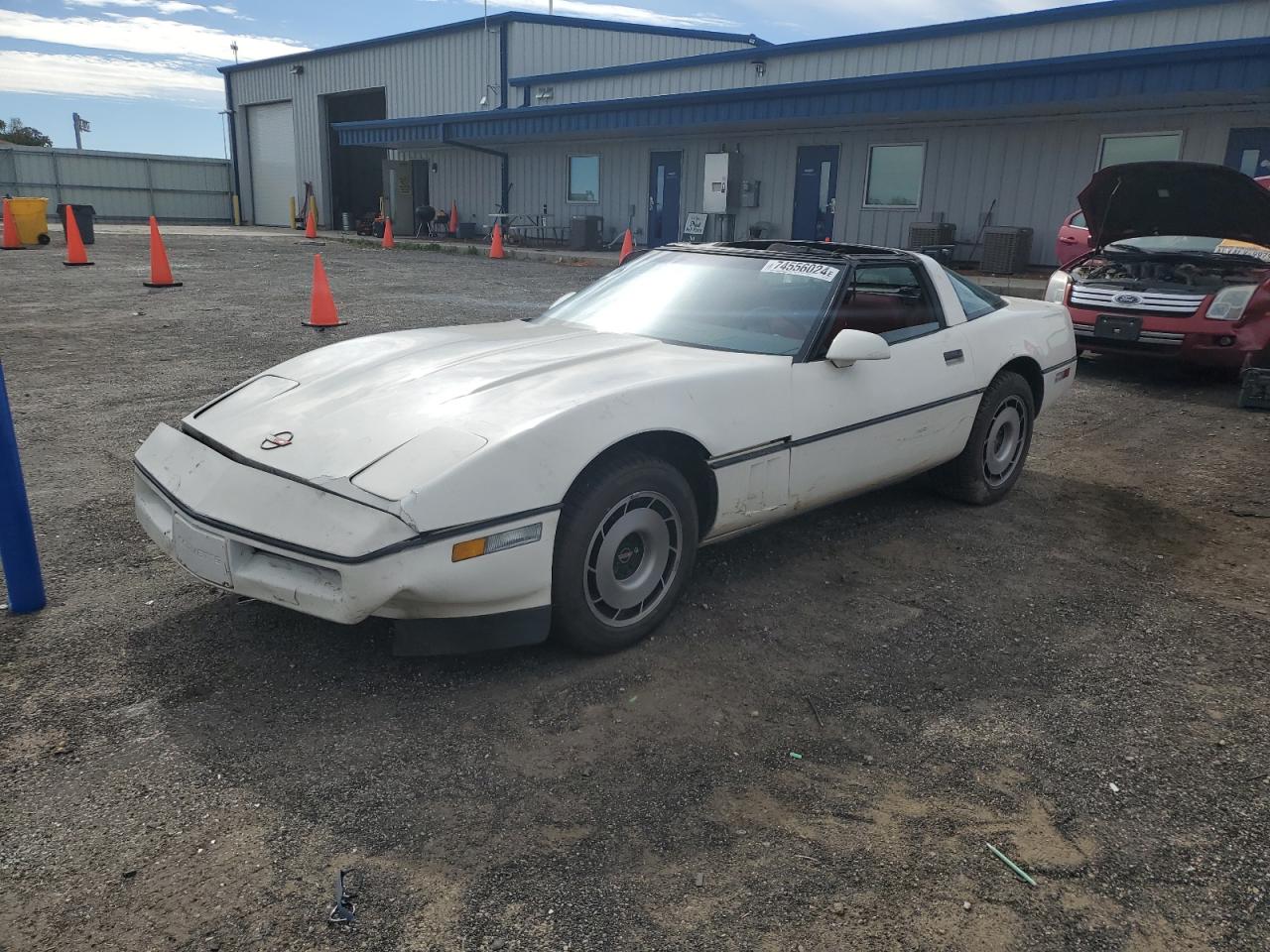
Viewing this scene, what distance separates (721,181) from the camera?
67.4 ft

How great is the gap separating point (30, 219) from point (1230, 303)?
22.0 m

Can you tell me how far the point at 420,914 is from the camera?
2.03m

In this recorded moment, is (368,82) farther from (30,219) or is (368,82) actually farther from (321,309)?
(321,309)

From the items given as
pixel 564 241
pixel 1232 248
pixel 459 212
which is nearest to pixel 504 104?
pixel 459 212

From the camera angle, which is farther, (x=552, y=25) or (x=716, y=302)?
(x=552, y=25)

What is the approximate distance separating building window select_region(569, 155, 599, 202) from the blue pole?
22887 mm

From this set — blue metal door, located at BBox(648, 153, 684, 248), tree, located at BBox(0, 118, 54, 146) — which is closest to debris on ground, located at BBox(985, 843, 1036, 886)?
blue metal door, located at BBox(648, 153, 684, 248)

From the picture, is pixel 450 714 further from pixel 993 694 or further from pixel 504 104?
pixel 504 104

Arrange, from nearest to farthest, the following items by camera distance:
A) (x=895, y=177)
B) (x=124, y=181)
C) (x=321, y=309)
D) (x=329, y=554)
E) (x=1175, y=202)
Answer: (x=329, y=554) → (x=1175, y=202) → (x=321, y=309) → (x=895, y=177) → (x=124, y=181)

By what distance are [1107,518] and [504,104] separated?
27253mm

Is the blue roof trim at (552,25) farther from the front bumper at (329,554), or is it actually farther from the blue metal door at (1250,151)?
the front bumper at (329,554)

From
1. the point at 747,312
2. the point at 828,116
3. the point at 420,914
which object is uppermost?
the point at 828,116

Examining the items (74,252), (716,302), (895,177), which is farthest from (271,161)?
(716,302)

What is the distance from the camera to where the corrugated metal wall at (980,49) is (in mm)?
14430
